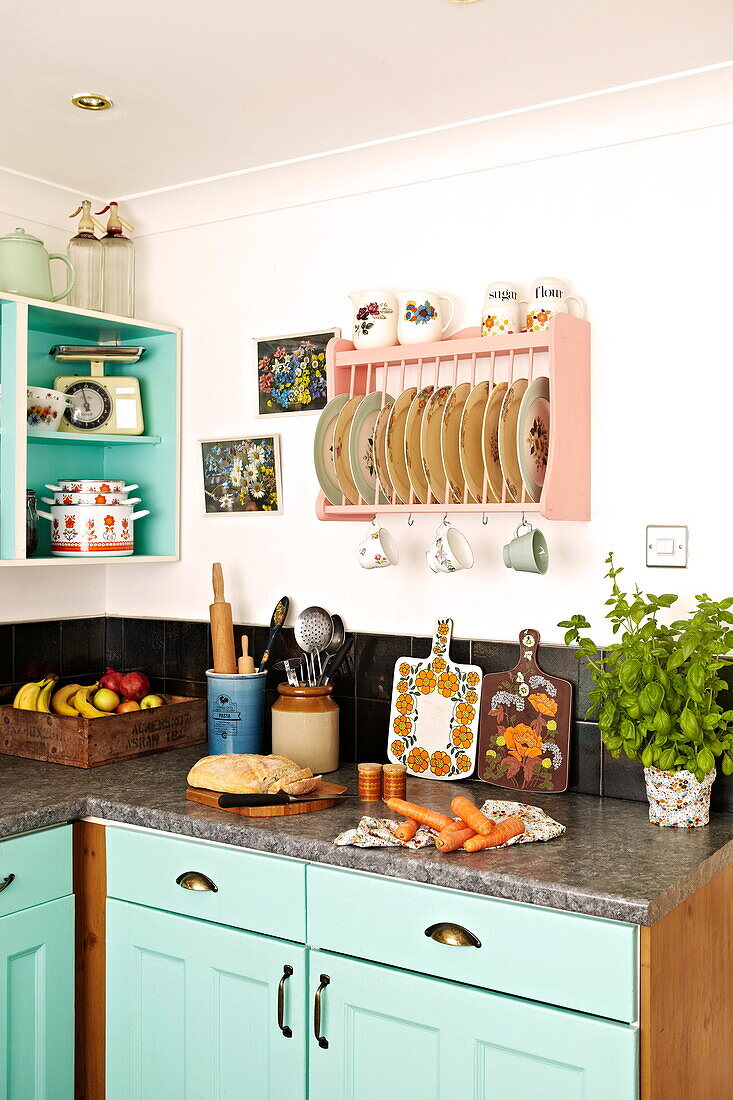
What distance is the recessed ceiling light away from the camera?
2.23 meters

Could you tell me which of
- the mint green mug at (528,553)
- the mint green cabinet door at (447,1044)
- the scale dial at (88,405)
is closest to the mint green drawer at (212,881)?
the mint green cabinet door at (447,1044)

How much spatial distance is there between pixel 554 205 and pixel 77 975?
197 centimetres

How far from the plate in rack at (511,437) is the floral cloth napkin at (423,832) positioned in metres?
0.64

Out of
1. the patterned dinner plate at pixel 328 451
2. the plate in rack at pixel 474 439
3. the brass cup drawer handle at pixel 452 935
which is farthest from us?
the patterned dinner plate at pixel 328 451

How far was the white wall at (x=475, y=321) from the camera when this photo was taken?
2158 millimetres

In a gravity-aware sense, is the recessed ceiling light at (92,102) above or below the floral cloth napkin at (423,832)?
above

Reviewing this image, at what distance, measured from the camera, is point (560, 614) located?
2.32 meters

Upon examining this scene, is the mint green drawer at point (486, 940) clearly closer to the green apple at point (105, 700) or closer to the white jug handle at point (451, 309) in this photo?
the green apple at point (105, 700)

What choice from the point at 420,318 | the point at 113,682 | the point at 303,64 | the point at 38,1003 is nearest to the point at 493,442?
the point at 420,318

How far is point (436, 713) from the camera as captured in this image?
7.89ft

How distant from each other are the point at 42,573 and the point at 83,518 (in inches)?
12.7

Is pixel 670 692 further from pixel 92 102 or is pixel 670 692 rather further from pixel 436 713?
pixel 92 102

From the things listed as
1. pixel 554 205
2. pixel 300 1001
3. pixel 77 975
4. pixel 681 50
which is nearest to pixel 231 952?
pixel 300 1001

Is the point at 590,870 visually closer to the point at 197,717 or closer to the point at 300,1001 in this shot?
the point at 300,1001
